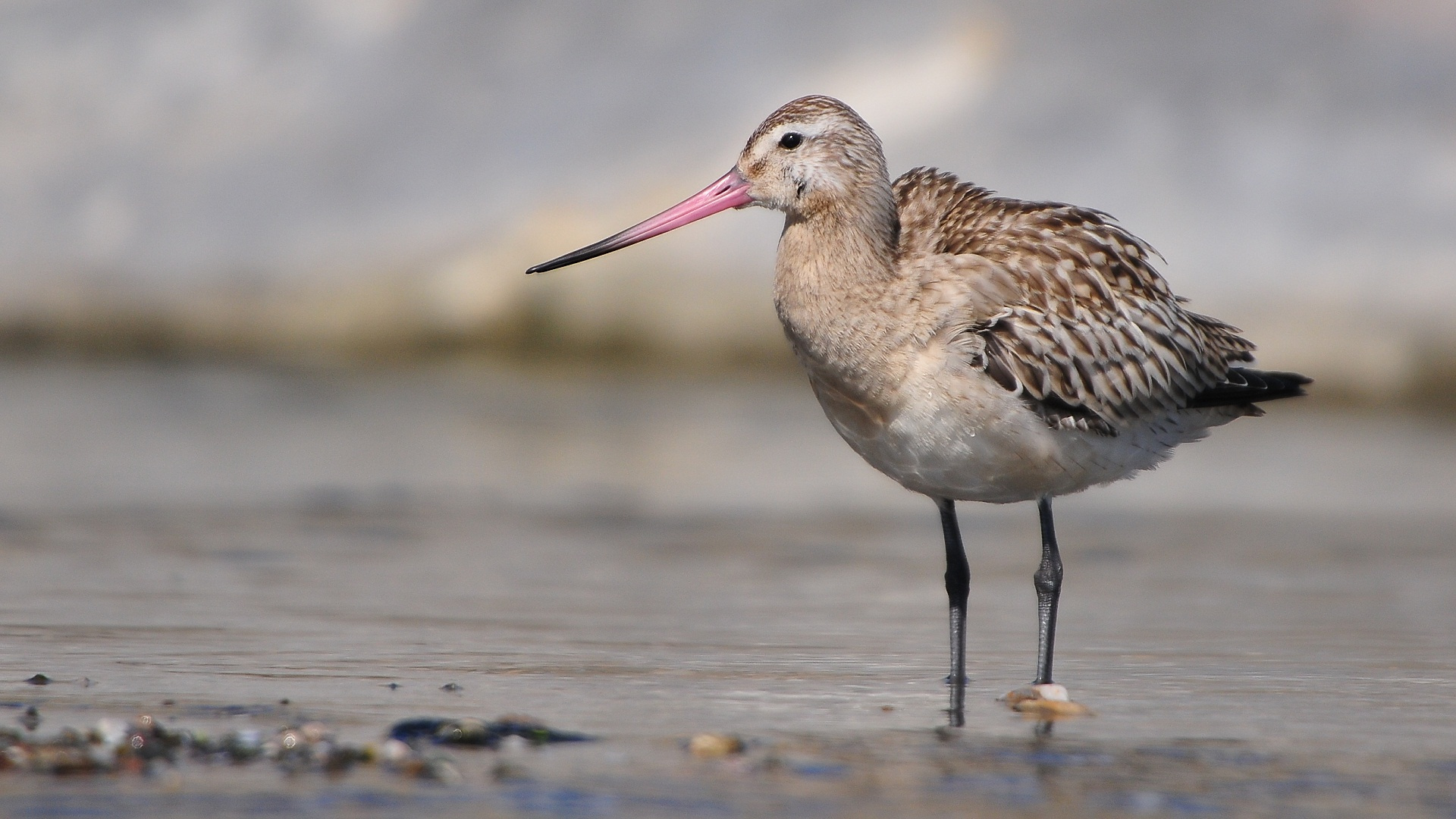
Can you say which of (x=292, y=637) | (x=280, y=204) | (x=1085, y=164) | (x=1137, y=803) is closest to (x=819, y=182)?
(x=292, y=637)

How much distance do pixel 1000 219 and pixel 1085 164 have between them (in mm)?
6814

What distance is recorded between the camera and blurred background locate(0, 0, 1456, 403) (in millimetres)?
12547

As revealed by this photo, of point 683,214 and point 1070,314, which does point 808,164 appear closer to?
point 683,214

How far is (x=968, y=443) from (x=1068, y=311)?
68cm

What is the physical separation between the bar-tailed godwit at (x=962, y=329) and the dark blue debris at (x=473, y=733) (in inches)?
56.1

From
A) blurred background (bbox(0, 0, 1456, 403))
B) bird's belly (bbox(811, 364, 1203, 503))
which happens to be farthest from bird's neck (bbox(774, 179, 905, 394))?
blurred background (bbox(0, 0, 1456, 403))

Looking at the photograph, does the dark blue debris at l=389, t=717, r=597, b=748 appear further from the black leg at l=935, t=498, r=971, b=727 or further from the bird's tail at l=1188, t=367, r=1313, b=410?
the bird's tail at l=1188, t=367, r=1313, b=410

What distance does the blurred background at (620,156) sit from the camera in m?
12.5

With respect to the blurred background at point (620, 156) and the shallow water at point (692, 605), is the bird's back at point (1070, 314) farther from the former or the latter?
the blurred background at point (620, 156)

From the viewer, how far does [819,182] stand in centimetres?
607

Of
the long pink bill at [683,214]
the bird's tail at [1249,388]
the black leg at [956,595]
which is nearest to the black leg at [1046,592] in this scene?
the black leg at [956,595]

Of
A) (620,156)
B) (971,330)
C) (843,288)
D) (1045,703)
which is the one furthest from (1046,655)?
(620,156)

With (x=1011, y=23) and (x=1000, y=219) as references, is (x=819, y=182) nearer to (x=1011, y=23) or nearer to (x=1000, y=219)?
(x=1000, y=219)

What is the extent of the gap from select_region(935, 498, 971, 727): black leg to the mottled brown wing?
566 mm
